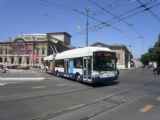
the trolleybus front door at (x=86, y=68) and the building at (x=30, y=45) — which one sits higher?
the building at (x=30, y=45)

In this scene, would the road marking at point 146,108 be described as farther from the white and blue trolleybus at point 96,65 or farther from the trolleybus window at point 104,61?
the trolleybus window at point 104,61

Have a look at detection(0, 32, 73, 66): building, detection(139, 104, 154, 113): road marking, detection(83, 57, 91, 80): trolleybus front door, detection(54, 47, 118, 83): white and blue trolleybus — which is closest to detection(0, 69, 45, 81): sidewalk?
detection(54, 47, 118, 83): white and blue trolleybus

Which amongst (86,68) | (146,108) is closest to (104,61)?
(86,68)

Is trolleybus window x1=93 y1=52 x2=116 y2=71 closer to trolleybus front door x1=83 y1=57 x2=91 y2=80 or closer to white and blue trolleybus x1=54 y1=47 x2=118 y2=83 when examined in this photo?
white and blue trolleybus x1=54 y1=47 x2=118 y2=83

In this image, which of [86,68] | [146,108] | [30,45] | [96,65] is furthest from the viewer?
[30,45]

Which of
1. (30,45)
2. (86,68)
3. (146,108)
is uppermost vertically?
(30,45)

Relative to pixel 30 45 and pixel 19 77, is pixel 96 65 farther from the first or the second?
pixel 30 45

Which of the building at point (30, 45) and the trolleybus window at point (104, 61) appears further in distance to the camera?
the building at point (30, 45)

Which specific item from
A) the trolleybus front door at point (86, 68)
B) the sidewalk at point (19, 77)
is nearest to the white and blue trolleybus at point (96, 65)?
the trolleybus front door at point (86, 68)

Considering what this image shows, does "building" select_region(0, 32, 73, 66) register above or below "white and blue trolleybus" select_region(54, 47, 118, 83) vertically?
above

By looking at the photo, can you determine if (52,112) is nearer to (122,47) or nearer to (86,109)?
(86,109)

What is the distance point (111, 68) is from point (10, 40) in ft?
392

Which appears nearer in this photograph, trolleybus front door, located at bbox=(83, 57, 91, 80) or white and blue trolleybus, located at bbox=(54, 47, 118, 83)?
white and blue trolleybus, located at bbox=(54, 47, 118, 83)

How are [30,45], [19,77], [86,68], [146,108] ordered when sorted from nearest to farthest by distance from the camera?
[146,108] < [86,68] < [19,77] < [30,45]
